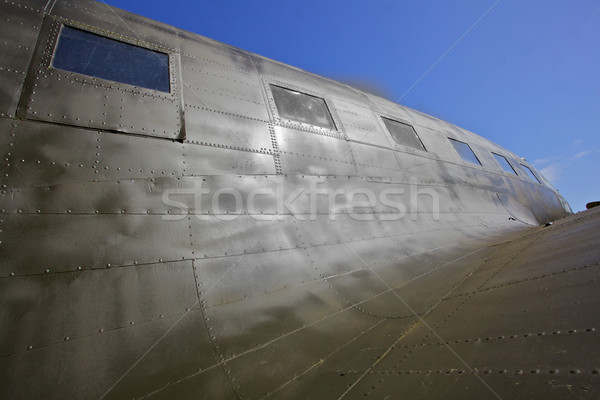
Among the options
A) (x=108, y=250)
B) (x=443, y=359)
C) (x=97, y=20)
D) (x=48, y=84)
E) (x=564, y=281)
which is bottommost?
(x=443, y=359)

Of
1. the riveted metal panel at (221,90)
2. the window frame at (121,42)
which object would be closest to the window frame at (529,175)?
the riveted metal panel at (221,90)

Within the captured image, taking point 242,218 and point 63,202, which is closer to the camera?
point 63,202

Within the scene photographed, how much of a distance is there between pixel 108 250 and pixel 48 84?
6.41 ft

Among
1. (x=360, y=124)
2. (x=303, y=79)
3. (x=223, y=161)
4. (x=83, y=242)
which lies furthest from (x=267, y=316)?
(x=303, y=79)

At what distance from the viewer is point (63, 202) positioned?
→ 8.95ft

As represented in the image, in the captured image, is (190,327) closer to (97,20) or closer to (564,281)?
(564,281)

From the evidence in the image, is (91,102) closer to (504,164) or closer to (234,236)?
(234,236)

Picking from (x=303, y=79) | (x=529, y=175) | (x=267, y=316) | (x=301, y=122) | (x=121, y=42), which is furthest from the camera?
(x=529, y=175)

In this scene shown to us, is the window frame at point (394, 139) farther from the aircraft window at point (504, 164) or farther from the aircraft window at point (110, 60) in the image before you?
the aircraft window at point (504, 164)

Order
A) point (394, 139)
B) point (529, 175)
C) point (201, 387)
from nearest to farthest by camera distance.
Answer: point (201, 387) → point (394, 139) → point (529, 175)

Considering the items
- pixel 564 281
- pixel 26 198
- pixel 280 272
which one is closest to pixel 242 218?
pixel 280 272

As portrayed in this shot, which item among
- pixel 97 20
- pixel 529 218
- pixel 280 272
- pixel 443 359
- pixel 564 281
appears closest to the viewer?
pixel 443 359

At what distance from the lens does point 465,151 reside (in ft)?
31.8

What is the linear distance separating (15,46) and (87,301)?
2.85m
